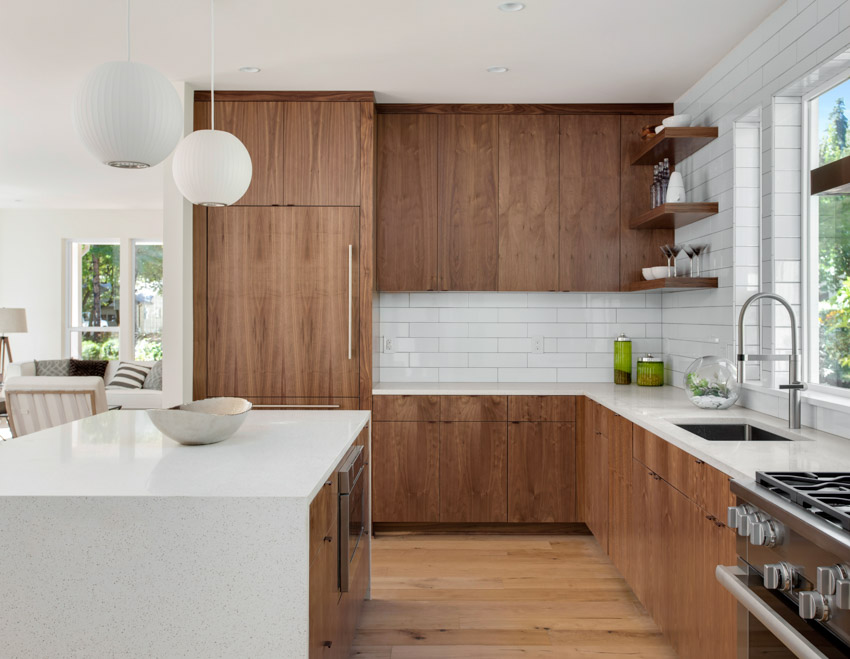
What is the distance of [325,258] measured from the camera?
3.98 meters

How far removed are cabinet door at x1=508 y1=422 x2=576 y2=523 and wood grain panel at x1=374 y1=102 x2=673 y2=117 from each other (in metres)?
1.93

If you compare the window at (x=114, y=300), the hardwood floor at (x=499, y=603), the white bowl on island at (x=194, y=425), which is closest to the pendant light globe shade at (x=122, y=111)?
the white bowl on island at (x=194, y=425)

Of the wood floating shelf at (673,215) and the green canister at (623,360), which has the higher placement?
the wood floating shelf at (673,215)

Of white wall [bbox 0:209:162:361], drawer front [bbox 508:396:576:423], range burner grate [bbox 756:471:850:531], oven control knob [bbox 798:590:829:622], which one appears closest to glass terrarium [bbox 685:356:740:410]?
drawer front [bbox 508:396:576:423]

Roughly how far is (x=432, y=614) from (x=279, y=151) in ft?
8.76

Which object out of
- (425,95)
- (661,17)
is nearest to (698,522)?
(661,17)

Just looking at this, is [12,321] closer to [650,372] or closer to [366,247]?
[366,247]

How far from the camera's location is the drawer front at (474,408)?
3.98 meters

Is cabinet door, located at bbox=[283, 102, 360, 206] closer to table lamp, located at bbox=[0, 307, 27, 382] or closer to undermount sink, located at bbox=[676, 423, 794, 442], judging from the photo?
undermount sink, located at bbox=[676, 423, 794, 442]

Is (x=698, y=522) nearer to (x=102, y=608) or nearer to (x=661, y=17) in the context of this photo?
(x=102, y=608)

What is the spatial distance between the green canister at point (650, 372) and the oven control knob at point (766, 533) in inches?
99.6

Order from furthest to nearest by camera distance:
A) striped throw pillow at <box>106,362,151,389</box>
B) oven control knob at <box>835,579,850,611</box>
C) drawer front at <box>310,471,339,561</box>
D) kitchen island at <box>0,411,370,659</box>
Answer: striped throw pillow at <box>106,362,151,389</box> → drawer front at <box>310,471,339,561</box> → kitchen island at <box>0,411,370,659</box> → oven control knob at <box>835,579,850,611</box>

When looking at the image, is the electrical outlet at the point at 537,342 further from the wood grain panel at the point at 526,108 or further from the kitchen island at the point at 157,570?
the kitchen island at the point at 157,570

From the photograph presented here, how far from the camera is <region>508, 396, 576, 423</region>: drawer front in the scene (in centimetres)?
398
